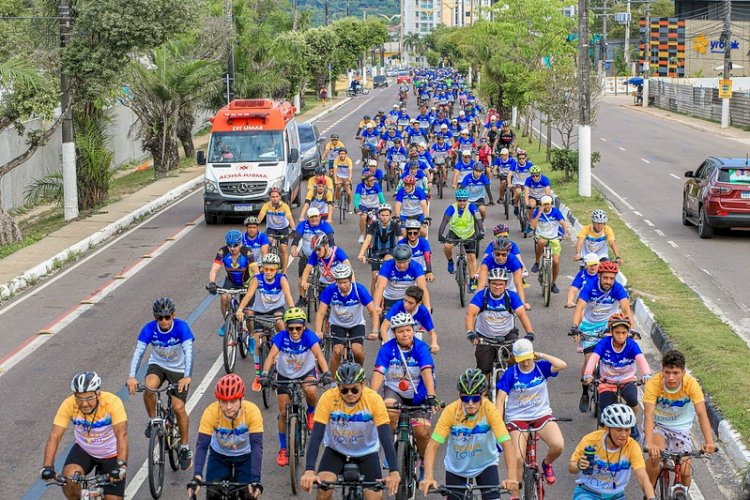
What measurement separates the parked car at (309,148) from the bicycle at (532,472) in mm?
27370

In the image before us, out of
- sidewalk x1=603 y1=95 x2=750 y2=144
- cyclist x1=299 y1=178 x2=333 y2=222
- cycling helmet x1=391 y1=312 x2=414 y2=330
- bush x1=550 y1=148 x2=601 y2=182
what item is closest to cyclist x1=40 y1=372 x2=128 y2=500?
cycling helmet x1=391 y1=312 x2=414 y2=330

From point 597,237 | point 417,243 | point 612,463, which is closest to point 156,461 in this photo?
point 612,463

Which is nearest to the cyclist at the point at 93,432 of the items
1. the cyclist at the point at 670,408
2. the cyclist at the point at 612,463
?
the cyclist at the point at 612,463

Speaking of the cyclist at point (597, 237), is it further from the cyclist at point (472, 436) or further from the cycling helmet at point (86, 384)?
the cycling helmet at point (86, 384)

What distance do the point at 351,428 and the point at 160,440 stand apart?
257cm

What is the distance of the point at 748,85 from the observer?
88.2 m

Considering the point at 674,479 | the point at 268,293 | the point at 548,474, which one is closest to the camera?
the point at 674,479

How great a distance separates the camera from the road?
1146 cm

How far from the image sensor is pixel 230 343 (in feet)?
48.0

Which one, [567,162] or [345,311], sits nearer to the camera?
[345,311]

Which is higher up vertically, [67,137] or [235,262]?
[67,137]

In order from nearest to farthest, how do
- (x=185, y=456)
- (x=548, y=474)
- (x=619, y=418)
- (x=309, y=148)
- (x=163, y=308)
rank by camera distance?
(x=619, y=418)
(x=548, y=474)
(x=163, y=308)
(x=185, y=456)
(x=309, y=148)

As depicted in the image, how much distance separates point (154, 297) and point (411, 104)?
67.5 m

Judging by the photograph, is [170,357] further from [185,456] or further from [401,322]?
[401,322]
